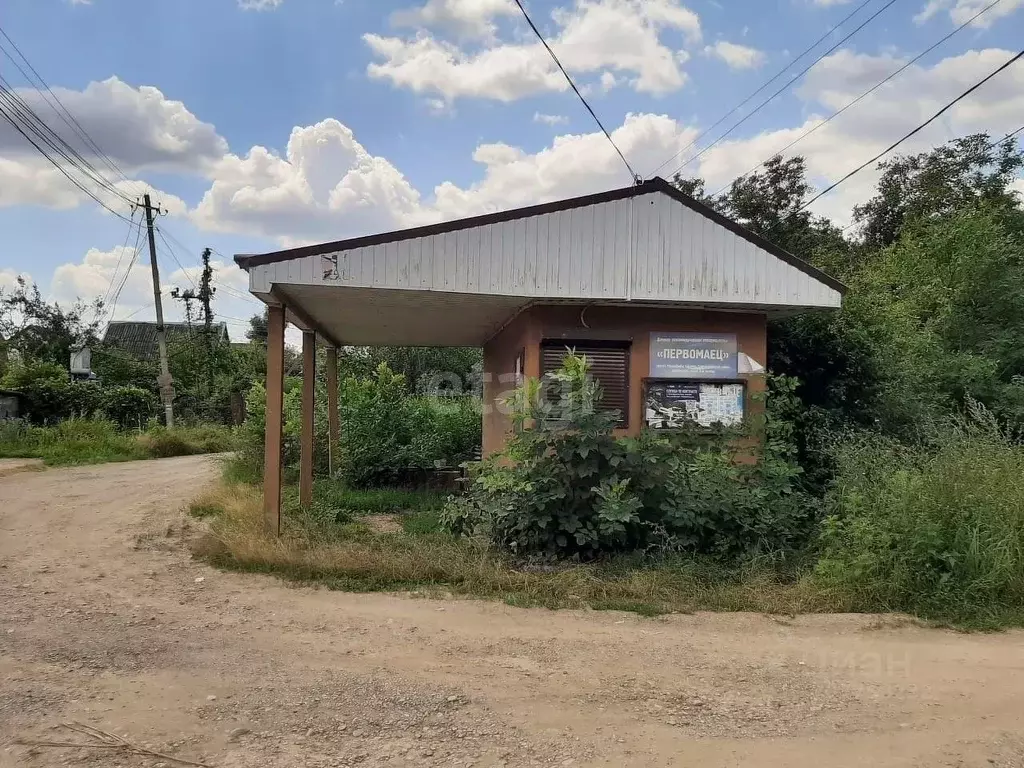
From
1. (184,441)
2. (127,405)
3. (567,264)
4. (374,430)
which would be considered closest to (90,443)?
(184,441)

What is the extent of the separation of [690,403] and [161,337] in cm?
2015

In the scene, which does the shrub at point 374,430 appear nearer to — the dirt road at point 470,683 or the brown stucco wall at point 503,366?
the brown stucco wall at point 503,366

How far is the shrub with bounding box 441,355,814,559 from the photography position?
21.3 ft

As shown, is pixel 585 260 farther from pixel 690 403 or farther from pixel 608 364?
pixel 690 403

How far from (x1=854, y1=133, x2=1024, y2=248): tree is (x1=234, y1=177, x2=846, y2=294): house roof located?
10135 millimetres

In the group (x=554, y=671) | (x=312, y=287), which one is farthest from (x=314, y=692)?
(x=312, y=287)

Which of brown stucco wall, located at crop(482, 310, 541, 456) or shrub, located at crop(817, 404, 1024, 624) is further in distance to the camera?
brown stucco wall, located at crop(482, 310, 541, 456)

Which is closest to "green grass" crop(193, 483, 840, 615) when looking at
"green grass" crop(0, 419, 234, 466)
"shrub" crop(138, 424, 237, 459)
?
"green grass" crop(0, 419, 234, 466)

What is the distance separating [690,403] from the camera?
26.6 feet

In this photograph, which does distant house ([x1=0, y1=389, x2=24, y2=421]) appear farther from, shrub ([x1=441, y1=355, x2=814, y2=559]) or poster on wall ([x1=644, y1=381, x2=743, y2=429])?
poster on wall ([x1=644, y1=381, x2=743, y2=429])

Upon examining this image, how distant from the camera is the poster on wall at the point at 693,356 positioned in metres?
8.12

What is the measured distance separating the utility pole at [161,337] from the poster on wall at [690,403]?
17.9 metres

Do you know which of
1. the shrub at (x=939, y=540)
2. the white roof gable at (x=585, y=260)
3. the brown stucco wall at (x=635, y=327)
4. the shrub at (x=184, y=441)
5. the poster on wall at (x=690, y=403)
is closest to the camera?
the shrub at (x=939, y=540)

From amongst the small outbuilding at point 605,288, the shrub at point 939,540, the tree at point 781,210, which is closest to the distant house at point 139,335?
the tree at point 781,210
